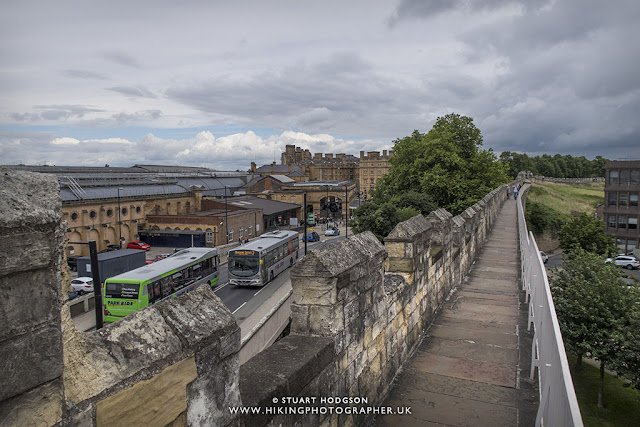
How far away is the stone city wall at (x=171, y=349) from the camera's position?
1603mm

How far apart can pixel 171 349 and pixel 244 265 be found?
2364cm

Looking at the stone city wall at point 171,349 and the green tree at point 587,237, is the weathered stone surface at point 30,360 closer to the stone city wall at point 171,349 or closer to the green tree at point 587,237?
the stone city wall at point 171,349

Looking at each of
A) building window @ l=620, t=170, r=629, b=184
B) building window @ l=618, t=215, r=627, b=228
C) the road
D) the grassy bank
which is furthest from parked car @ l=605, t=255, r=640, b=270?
the road

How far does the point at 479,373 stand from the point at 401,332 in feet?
3.61

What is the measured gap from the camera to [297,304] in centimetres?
396

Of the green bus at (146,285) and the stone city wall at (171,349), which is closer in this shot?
the stone city wall at (171,349)

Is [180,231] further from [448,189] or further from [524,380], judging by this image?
[524,380]

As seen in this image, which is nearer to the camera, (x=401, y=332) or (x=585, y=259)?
(x=401, y=332)

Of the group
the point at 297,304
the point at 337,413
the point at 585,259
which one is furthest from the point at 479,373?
the point at 585,259

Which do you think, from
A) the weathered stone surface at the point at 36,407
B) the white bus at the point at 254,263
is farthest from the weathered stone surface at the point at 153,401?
the white bus at the point at 254,263

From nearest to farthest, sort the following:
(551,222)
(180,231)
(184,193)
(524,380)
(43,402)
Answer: (43,402) < (524,380) < (180,231) < (551,222) < (184,193)

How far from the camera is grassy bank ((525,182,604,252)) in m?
45.2

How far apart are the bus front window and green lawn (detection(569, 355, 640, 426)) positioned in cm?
1604

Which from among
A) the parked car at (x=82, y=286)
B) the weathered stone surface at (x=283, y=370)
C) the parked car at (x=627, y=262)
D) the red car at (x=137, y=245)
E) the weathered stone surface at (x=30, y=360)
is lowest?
the parked car at (x=627, y=262)
